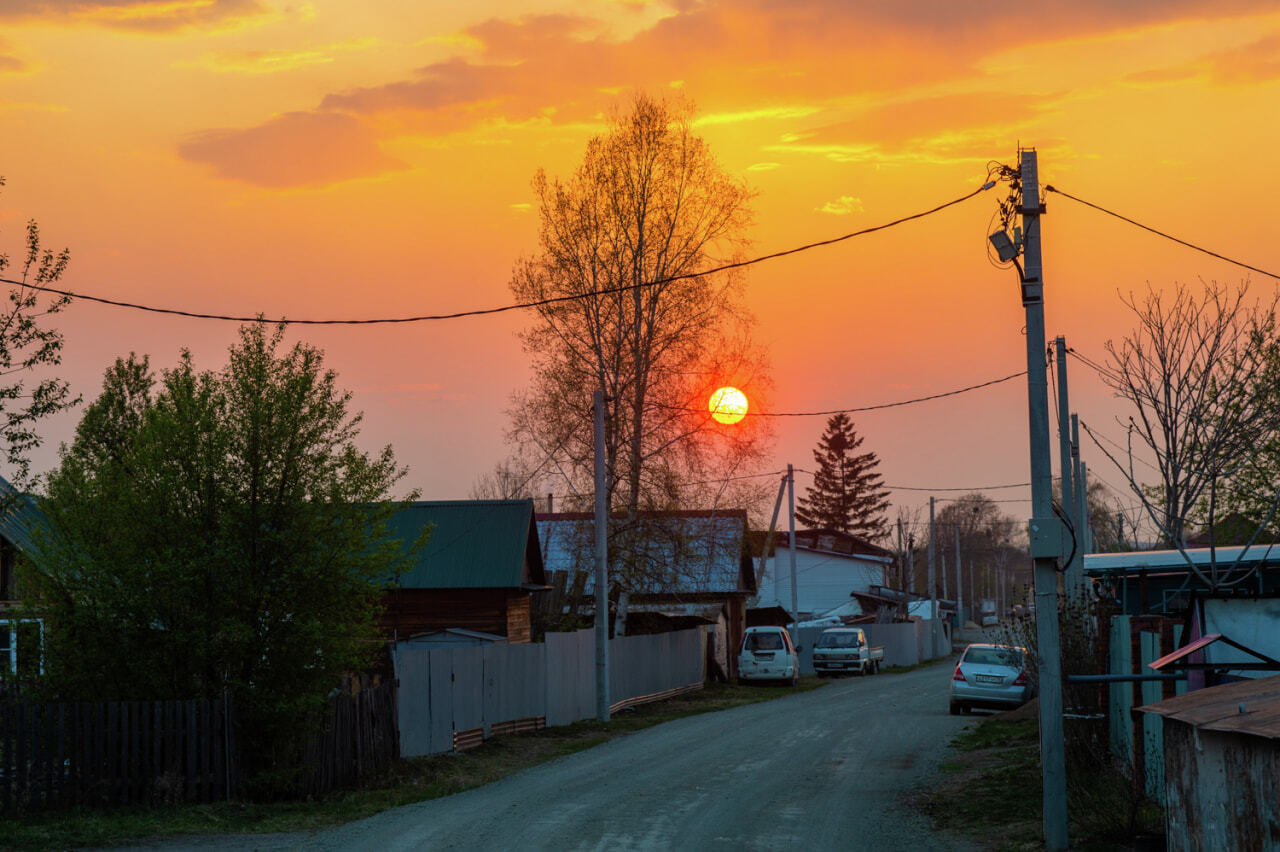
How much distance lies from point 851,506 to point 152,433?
108292 millimetres

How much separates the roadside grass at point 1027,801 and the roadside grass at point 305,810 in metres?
6.68

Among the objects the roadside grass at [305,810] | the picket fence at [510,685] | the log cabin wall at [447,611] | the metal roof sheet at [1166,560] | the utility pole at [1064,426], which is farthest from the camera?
the log cabin wall at [447,611]

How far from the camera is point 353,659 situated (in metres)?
16.6

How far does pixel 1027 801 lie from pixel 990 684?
46.9 feet

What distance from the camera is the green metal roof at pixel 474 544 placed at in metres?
33.5

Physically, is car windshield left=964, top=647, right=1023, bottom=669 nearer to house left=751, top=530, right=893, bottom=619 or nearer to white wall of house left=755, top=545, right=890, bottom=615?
house left=751, top=530, right=893, bottom=619

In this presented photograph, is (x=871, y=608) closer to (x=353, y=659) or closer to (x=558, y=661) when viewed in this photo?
(x=558, y=661)

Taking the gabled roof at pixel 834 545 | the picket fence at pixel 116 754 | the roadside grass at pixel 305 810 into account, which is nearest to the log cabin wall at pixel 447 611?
the roadside grass at pixel 305 810

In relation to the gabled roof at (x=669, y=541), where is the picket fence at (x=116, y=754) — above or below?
below

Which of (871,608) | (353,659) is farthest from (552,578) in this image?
(871,608)

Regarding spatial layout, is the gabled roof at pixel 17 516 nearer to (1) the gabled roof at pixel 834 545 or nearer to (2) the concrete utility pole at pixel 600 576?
(2) the concrete utility pole at pixel 600 576

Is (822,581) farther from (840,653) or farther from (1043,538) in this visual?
(1043,538)

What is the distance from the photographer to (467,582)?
110 feet

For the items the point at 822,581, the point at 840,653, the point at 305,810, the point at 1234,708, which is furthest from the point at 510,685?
the point at 822,581
